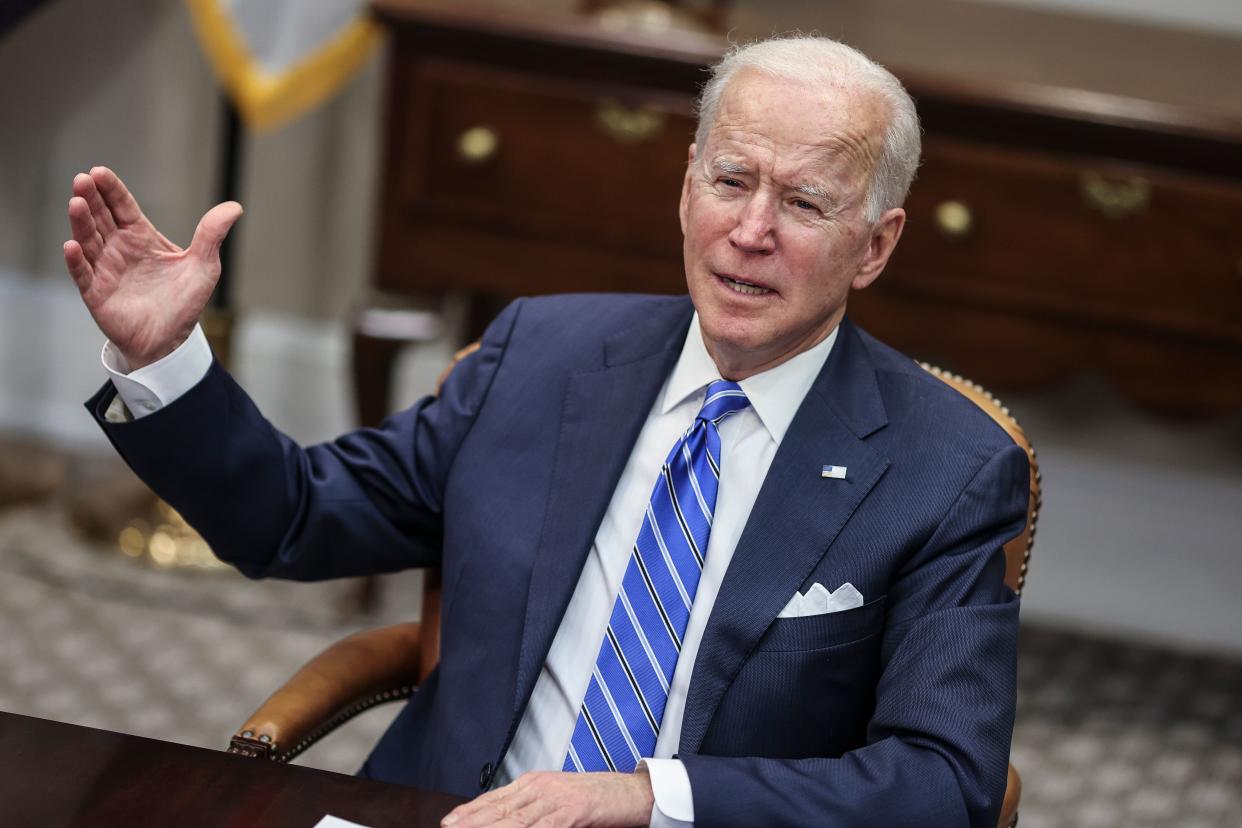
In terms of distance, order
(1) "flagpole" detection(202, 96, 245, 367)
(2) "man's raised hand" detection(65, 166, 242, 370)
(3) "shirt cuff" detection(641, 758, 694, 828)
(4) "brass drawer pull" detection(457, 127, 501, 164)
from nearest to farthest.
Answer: (3) "shirt cuff" detection(641, 758, 694, 828)
(2) "man's raised hand" detection(65, 166, 242, 370)
(4) "brass drawer pull" detection(457, 127, 501, 164)
(1) "flagpole" detection(202, 96, 245, 367)

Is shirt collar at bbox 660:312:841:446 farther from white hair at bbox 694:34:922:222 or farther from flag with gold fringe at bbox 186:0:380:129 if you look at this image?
flag with gold fringe at bbox 186:0:380:129

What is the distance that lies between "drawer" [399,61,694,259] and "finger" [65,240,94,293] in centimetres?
162

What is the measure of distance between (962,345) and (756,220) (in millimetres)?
1556

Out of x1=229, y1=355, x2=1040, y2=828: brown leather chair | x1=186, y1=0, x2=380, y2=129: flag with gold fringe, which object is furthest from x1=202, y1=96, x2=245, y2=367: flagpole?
x1=229, y1=355, x2=1040, y2=828: brown leather chair

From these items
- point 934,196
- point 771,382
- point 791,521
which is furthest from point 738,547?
point 934,196

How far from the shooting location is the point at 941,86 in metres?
3.06

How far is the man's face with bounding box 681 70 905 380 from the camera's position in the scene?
1.79 metres

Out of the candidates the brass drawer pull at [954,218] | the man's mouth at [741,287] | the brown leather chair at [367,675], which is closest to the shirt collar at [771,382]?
the man's mouth at [741,287]

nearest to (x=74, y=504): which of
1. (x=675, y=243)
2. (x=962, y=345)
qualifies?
(x=675, y=243)

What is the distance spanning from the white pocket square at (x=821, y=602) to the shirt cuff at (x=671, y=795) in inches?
9.8

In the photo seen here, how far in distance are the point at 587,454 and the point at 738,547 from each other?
0.78ft

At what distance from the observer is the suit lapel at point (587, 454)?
186 cm

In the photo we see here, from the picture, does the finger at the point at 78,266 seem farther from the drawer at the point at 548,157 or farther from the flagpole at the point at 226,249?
the flagpole at the point at 226,249

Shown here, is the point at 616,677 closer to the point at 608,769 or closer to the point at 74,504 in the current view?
the point at 608,769
